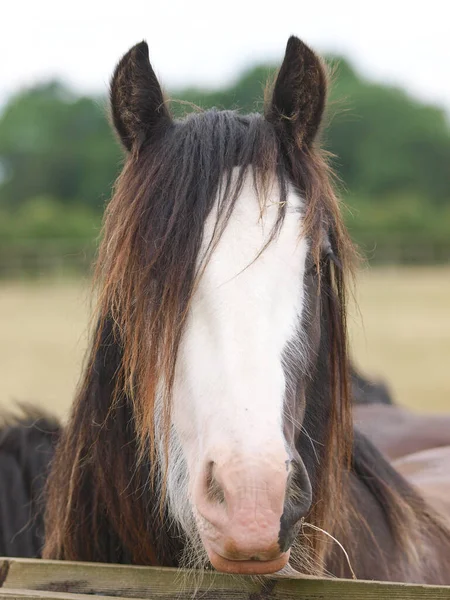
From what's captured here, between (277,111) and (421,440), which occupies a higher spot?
(277,111)

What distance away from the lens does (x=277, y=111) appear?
2.09 meters

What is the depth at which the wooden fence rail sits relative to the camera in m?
1.64

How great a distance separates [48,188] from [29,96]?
12632 mm

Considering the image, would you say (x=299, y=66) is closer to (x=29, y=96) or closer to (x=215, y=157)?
(x=215, y=157)

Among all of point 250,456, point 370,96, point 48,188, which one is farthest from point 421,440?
point 370,96

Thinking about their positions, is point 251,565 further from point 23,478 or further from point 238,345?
point 23,478

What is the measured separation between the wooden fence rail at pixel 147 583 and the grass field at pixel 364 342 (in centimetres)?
78

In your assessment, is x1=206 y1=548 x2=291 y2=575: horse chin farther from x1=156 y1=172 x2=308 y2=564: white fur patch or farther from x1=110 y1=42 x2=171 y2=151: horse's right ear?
x1=110 y1=42 x2=171 y2=151: horse's right ear

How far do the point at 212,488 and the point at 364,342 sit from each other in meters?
10.8

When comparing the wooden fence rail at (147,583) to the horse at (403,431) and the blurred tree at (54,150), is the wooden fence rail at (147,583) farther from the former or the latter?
the blurred tree at (54,150)

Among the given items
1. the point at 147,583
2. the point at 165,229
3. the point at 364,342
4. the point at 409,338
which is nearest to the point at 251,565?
the point at 147,583

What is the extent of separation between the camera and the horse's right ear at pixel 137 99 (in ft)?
6.64

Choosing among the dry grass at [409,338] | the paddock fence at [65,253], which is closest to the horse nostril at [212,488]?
the dry grass at [409,338]

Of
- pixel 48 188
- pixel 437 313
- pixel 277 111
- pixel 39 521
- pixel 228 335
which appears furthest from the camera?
pixel 48 188
